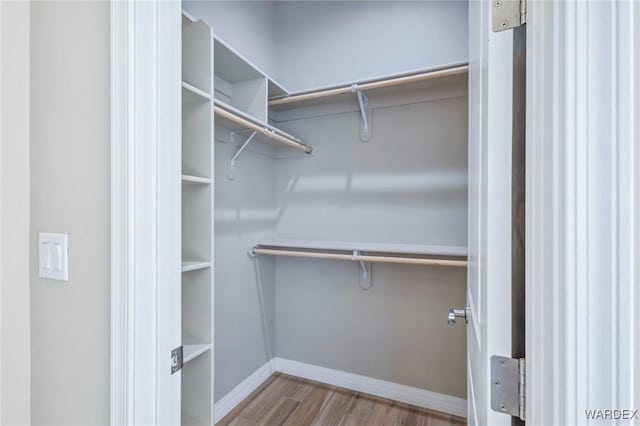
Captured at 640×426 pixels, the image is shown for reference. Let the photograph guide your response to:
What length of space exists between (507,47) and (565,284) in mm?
372

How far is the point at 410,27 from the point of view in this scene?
2.04 metres

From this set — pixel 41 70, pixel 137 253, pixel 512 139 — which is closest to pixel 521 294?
pixel 512 139

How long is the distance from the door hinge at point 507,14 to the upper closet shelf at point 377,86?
48.7 inches

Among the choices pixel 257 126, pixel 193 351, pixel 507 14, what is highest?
pixel 257 126

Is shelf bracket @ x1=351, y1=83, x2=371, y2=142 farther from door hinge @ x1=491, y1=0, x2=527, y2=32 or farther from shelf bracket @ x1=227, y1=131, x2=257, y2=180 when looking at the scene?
door hinge @ x1=491, y1=0, x2=527, y2=32

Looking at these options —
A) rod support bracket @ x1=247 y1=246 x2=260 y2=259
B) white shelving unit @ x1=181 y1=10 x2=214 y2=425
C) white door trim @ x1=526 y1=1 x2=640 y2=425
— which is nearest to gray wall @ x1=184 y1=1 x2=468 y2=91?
white shelving unit @ x1=181 y1=10 x2=214 y2=425

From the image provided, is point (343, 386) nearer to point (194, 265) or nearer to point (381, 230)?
point (381, 230)

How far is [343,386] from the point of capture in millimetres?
2180

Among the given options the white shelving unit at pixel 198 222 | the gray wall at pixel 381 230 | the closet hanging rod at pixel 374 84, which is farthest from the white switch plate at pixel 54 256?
the gray wall at pixel 381 230

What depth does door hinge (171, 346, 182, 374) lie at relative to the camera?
2.38 feet

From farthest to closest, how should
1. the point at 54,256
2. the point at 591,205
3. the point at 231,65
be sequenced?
the point at 231,65, the point at 54,256, the point at 591,205

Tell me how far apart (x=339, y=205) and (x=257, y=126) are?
835mm

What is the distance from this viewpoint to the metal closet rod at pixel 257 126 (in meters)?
1.46

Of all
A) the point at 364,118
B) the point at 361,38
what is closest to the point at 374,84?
the point at 364,118
